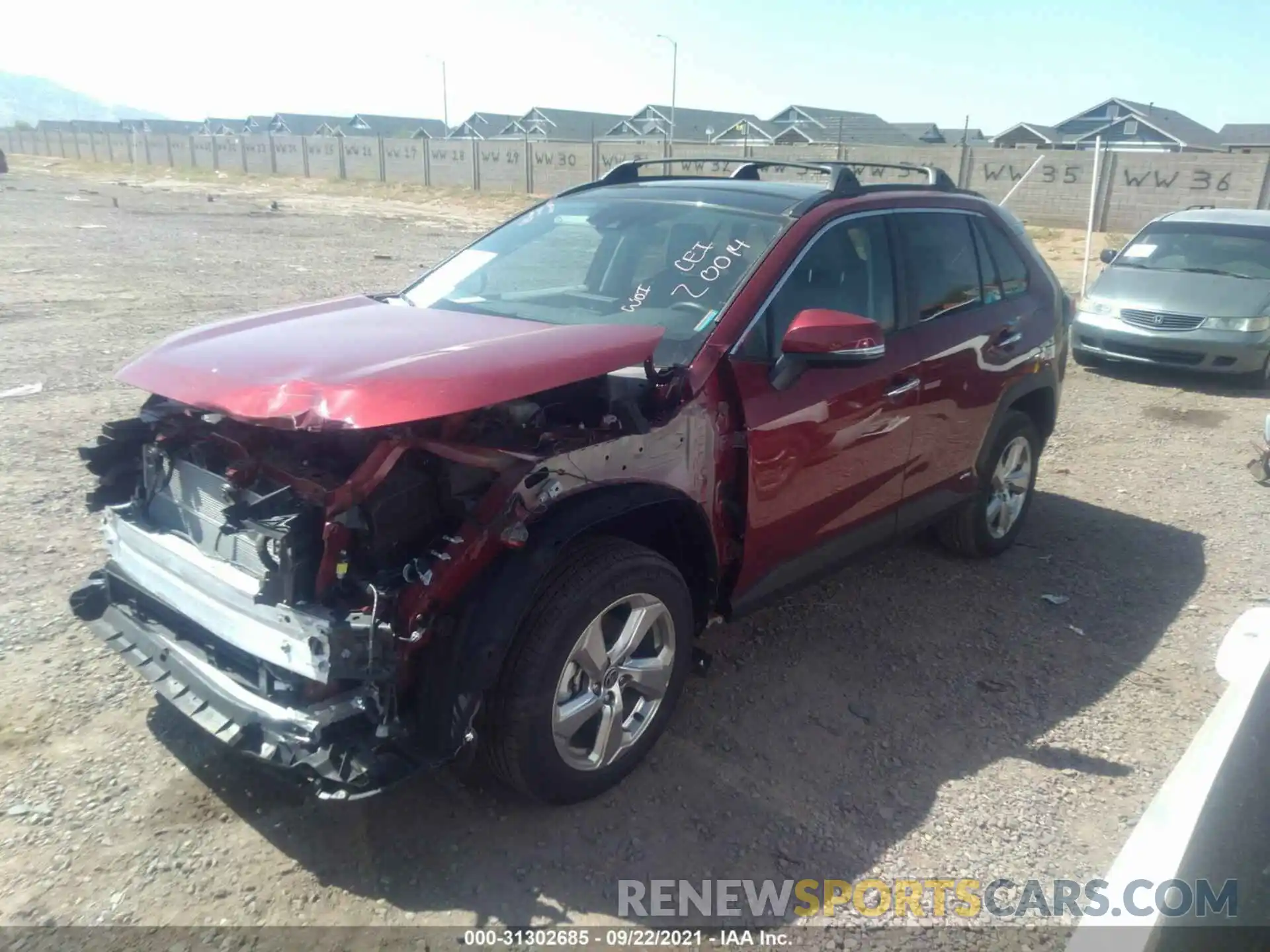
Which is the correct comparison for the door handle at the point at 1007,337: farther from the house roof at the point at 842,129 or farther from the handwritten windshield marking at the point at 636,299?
the house roof at the point at 842,129

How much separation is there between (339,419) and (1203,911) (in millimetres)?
2676

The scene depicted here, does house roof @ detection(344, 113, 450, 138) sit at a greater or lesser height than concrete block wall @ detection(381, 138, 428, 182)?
greater

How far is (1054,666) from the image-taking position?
4.08 meters

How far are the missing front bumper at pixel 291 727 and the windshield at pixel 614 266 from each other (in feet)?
4.99

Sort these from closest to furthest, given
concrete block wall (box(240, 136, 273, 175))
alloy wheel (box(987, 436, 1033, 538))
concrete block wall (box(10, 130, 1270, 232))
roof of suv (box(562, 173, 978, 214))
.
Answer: roof of suv (box(562, 173, 978, 214))
alloy wheel (box(987, 436, 1033, 538))
concrete block wall (box(10, 130, 1270, 232))
concrete block wall (box(240, 136, 273, 175))

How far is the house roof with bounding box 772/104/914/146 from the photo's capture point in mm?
50719

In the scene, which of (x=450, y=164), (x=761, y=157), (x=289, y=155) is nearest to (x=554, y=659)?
(x=761, y=157)

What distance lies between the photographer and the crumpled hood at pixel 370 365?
7.98ft

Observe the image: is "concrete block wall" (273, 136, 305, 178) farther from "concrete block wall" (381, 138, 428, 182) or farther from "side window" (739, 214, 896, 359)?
"side window" (739, 214, 896, 359)

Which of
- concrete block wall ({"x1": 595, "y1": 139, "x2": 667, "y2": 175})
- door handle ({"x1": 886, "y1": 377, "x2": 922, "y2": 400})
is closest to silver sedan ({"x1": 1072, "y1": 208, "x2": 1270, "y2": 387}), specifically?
door handle ({"x1": 886, "y1": 377, "x2": 922, "y2": 400})

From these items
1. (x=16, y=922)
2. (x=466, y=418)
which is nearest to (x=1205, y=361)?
(x=466, y=418)

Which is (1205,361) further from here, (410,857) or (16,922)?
(16,922)

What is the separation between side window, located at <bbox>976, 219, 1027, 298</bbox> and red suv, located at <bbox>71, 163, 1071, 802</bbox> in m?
0.46

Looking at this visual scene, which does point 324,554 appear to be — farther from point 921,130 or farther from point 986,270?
point 921,130
